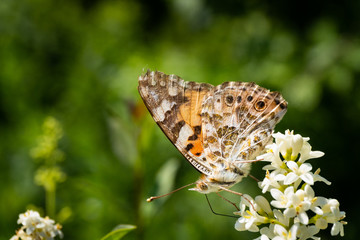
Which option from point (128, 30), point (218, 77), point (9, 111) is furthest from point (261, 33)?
point (9, 111)

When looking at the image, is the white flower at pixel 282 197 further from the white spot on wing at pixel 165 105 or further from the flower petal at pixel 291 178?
the white spot on wing at pixel 165 105

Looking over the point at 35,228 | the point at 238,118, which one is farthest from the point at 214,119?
the point at 35,228

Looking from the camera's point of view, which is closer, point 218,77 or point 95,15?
point 218,77

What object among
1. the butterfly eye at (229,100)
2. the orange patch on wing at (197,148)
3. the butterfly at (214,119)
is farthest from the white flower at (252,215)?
the butterfly eye at (229,100)

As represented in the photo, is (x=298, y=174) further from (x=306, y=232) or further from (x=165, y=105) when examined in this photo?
(x=165, y=105)

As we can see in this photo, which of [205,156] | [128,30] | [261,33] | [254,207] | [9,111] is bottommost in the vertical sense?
[254,207]

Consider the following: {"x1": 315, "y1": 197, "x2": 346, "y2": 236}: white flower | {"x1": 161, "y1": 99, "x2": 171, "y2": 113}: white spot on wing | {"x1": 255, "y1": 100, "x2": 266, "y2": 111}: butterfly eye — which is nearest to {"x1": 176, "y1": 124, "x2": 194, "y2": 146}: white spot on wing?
{"x1": 161, "y1": 99, "x2": 171, "y2": 113}: white spot on wing

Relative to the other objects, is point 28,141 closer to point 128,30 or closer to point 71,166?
point 71,166

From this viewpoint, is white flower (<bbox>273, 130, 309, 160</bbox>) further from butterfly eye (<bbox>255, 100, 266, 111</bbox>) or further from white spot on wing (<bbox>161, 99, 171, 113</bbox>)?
white spot on wing (<bbox>161, 99, 171, 113</bbox>)
